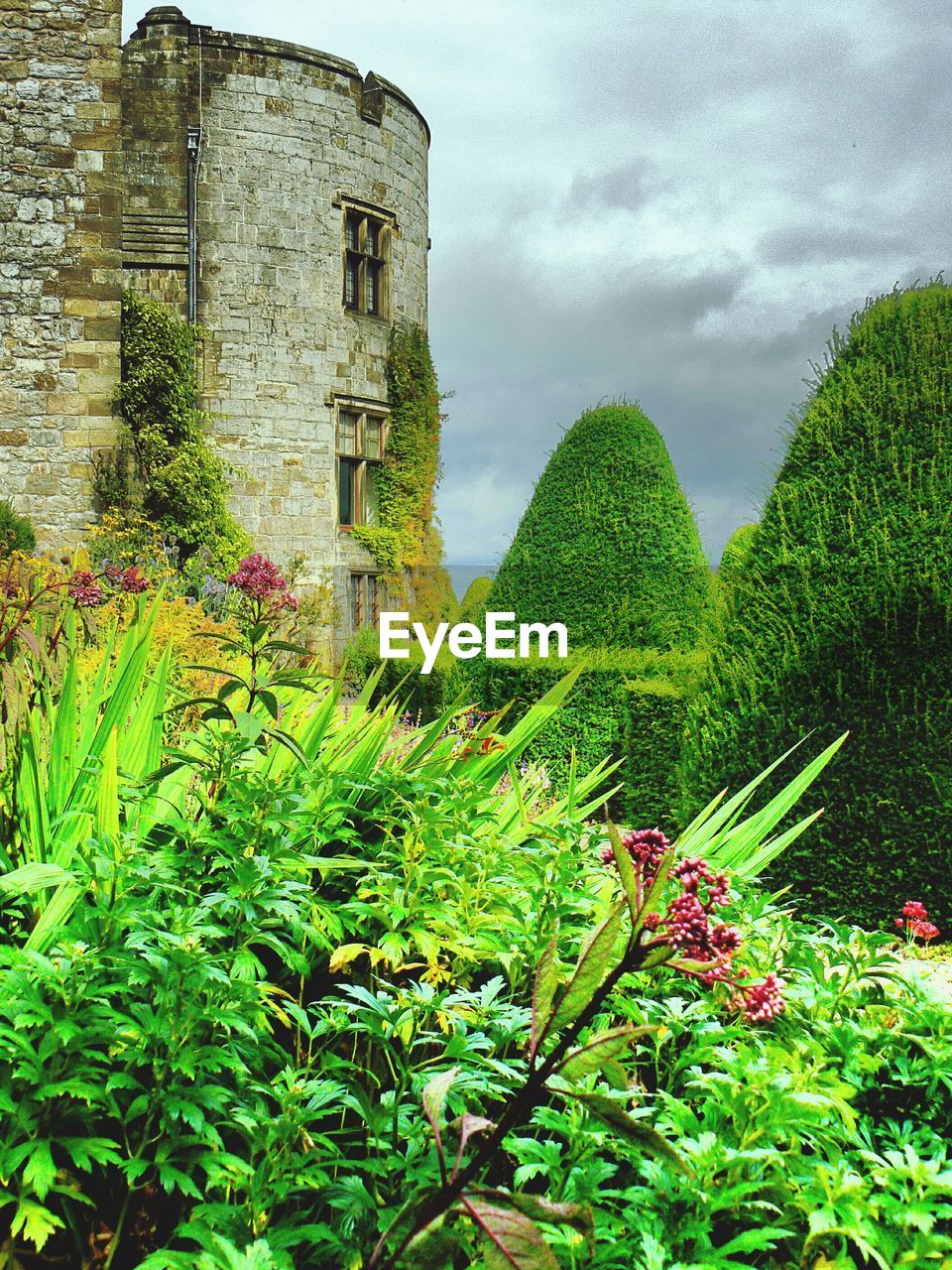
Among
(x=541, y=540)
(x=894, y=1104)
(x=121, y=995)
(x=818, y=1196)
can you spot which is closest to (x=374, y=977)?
(x=121, y=995)

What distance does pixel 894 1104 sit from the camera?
187 centimetres

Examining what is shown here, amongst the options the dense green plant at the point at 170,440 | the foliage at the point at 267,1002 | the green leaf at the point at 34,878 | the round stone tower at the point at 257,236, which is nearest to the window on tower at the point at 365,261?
the round stone tower at the point at 257,236

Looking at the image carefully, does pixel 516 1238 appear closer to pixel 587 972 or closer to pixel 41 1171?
pixel 587 972

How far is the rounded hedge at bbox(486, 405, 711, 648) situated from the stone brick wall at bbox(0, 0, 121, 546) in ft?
22.2

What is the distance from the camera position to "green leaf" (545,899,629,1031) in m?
0.99

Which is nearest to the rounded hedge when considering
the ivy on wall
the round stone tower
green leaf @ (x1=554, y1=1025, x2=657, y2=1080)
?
the round stone tower

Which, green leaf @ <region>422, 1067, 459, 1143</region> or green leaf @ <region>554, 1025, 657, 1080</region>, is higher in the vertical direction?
green leaf @ <region>554, 1025, 657, 1080</region>

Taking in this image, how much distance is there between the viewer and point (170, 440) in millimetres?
14500

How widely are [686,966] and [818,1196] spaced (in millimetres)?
777

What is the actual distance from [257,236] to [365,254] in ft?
6.06

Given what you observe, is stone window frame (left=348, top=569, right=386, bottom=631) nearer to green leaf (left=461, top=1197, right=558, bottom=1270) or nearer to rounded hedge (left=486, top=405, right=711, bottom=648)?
rounded hedge (left=486, top=405, right=711, bottom=648)

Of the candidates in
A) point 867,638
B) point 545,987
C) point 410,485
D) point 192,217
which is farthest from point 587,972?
point 410,485

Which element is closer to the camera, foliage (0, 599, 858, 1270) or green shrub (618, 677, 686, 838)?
foliage (0, 599, 858, 1270)

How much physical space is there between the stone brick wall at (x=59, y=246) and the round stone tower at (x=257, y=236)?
97.0 inches
